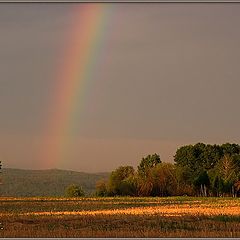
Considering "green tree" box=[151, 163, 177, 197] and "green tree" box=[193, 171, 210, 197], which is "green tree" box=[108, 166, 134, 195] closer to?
"green tree" box=[151, 163, 177, 197]

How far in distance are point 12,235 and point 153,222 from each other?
843cm

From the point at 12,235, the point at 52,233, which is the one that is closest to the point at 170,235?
the point at 52,233

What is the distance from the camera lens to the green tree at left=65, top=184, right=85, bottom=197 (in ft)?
361

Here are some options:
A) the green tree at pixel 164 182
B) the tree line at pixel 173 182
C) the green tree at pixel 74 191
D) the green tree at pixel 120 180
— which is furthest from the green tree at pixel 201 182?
the green tree at pixel 74 191

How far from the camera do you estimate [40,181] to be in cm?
12538

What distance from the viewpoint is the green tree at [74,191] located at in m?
110

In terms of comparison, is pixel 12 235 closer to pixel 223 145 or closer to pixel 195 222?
pixel 195 222

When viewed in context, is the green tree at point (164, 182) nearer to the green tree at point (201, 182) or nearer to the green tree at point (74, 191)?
the green tree at point (201, 182)

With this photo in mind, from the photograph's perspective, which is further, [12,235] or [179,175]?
[179,175]

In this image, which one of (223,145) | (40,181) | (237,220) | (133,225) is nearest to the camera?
(133,225)

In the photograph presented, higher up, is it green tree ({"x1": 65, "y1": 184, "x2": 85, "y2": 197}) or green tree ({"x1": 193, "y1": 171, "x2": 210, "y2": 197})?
green tree ({"x1": 193, "y1": 171, "x2": 210, "y2": 197})

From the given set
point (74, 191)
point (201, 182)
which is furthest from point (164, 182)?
point (74, 191)

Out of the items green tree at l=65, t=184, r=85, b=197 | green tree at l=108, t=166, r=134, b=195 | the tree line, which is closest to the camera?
the tree line

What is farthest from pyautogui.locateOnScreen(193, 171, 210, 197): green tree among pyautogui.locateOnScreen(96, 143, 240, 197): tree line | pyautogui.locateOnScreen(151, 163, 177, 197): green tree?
pyautogui.locateOnScreen(151, 163, 177, 197): green tree
